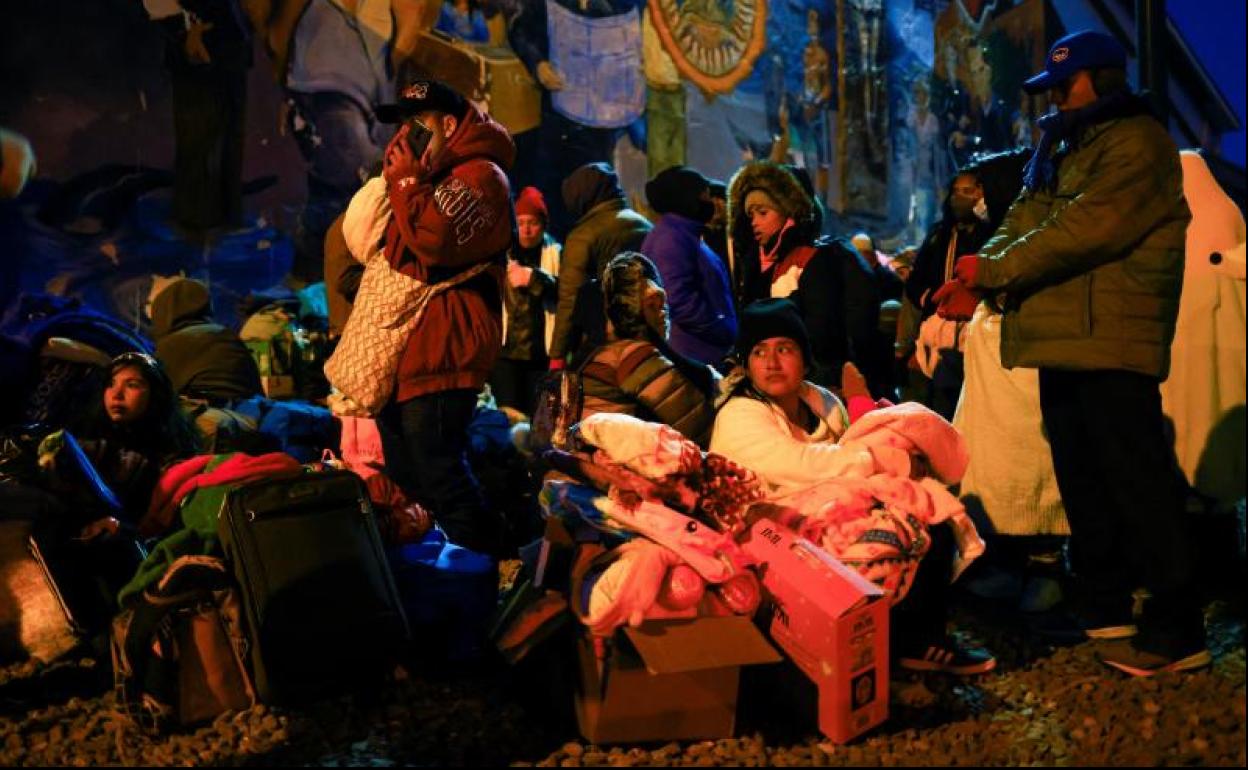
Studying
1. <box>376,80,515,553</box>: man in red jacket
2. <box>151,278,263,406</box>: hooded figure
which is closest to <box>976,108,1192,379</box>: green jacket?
<box>376,80,515,553</box>: man in red jacket

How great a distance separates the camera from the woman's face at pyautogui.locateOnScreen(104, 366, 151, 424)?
3682 mm

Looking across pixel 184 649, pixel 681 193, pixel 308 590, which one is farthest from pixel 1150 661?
pixel 681 193

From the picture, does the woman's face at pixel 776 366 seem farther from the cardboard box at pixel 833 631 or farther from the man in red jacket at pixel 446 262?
the man in red jacket at pixel 446 262

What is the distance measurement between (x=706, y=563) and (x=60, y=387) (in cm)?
311

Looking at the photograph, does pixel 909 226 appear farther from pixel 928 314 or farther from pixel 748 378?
pixel 748 378

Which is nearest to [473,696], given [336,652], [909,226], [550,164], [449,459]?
[336,652]

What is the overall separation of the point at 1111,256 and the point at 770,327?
0.96 m

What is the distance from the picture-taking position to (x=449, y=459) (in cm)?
344

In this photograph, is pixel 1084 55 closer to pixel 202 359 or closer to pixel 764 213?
pixel 764 213

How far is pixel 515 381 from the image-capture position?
612 centimetres

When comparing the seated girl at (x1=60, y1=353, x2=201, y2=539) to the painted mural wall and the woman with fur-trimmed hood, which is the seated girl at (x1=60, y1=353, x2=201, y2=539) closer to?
the woman with fur-trimmed hood

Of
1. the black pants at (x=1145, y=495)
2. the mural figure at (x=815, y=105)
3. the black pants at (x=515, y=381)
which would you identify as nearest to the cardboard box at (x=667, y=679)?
the black pants at (x=1145, y=495)

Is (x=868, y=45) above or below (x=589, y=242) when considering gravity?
above

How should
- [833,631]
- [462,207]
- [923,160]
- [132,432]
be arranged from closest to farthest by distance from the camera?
[833,631] < [462,207] < [132,432] < [923,160]
